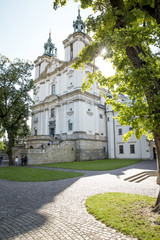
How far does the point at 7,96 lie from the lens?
23062mm

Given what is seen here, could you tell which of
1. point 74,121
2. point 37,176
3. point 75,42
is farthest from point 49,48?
point 37,176

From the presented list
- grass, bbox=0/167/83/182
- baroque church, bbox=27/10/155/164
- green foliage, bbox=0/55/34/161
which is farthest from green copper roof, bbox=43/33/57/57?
grass, bbox=0/167/83/182

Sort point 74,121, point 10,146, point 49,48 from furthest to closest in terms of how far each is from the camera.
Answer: point 49,48, point 74,121, point 10,146

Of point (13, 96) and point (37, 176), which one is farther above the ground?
point (13, 96)

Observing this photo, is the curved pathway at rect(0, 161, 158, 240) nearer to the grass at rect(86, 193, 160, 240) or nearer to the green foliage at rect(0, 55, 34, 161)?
the grass at rect(86, 193, 160, 240)

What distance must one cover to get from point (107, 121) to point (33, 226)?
36.1 metres

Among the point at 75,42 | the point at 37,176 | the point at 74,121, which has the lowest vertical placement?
the point at 37,176

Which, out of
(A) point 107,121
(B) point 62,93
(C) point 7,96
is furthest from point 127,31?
(A) point 107,121

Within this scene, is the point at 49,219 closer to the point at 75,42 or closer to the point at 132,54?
the point at 132,54

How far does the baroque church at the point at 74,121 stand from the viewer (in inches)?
1191

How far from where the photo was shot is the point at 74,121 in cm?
3198

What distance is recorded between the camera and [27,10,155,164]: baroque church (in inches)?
1191

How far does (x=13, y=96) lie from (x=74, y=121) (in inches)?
504

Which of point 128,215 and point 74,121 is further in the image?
point 74,121
